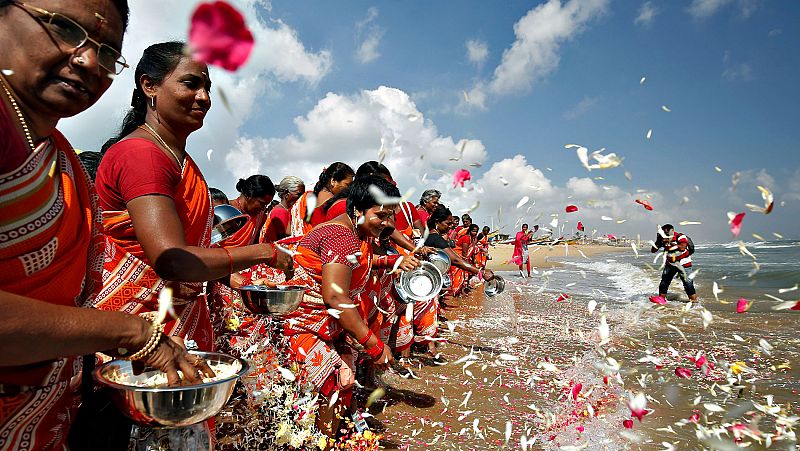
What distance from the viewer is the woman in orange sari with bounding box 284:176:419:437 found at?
3.68 m

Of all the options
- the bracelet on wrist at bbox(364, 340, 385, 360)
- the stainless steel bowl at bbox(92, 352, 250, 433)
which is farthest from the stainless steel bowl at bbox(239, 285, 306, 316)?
the stainless steel bowl at bbox(92, 352, 250, 433)

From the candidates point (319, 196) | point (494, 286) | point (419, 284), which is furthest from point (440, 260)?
point (494, 286)

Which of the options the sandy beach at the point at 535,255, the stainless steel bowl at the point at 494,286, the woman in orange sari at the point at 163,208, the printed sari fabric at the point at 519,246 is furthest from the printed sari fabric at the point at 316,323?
the sandy beach at the point at 535,255

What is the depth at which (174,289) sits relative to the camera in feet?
7.47

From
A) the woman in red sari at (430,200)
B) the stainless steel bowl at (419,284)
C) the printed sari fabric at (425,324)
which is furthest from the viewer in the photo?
the woman in red sari at (430,200)

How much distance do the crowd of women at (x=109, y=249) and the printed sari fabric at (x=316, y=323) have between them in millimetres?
11

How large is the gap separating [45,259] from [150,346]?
36cm

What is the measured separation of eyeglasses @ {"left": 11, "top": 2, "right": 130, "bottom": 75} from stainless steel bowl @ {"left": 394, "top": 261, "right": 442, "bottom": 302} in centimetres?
462

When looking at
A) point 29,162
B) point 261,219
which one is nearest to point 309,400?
point 29,162

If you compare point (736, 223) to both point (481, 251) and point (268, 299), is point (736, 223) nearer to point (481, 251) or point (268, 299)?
point (268, 299)

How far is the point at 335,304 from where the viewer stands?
363 centimetres

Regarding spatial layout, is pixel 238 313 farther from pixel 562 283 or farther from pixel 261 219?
pixel 562 283

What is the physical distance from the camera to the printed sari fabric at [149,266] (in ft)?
7.11

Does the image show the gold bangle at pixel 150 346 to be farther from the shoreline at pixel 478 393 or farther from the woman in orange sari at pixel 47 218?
the shoreline at pixel 478 393
